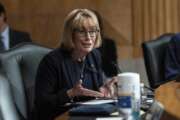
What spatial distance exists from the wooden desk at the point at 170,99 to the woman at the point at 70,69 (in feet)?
1.28

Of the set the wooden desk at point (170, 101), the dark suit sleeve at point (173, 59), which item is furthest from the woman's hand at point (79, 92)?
the dark suit sleeve at point (173, 59)

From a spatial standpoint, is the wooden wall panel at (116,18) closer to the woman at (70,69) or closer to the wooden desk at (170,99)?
the woman at (70,69)

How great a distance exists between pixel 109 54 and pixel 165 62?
1.35m

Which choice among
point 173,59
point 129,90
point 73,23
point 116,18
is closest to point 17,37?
point 116,18

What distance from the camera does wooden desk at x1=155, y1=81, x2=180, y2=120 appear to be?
2038 millimetres

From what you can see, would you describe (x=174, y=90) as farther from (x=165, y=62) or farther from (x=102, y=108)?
(x=165, y=62)

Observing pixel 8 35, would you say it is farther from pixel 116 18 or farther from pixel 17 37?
pixel 116 18

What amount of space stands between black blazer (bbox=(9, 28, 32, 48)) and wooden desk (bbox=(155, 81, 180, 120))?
312cm

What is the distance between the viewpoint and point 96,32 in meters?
3.46

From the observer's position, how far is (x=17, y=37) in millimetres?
6234

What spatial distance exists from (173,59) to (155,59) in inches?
13.3

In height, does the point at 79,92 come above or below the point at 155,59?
above

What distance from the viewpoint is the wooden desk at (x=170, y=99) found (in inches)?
80.2

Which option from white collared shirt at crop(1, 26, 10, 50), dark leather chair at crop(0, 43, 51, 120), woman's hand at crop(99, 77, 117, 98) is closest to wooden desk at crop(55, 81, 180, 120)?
woman's hand at crop(99, 77, 117, 98)
